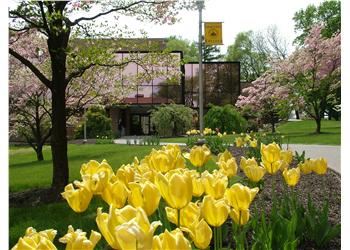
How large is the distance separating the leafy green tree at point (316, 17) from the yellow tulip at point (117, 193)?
4.80ft

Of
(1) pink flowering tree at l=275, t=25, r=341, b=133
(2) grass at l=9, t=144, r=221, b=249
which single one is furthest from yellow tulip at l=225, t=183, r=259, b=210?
(1) pink flowering tree at l=275, t=25, r=341, b=133

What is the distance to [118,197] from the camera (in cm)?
67

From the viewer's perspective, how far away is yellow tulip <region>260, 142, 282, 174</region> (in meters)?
0.96

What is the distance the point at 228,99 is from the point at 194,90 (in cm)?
17

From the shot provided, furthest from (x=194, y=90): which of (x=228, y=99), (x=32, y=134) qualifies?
(x=32, y=134)

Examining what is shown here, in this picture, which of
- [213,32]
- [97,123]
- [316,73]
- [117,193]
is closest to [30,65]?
[97,123]

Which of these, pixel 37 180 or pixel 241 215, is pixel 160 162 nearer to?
pixel 241 215

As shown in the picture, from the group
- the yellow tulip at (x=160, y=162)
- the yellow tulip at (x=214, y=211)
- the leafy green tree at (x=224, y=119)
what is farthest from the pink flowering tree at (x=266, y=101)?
the yellow tulip at (x=214, y=211)

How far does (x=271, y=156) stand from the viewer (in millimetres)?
961

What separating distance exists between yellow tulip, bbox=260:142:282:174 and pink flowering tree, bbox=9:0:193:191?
4.05ft

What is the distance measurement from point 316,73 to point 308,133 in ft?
0.87

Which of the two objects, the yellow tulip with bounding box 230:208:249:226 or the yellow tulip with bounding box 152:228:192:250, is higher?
the yellow tulip with bounding box 152:228:192:250

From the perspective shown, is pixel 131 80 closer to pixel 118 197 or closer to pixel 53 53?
pixel 53 53

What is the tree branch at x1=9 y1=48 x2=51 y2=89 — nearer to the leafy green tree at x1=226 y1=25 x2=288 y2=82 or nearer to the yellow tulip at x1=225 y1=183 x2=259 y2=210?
the leafy green tree at x1=226 y1=25 x2=288 y2=82
